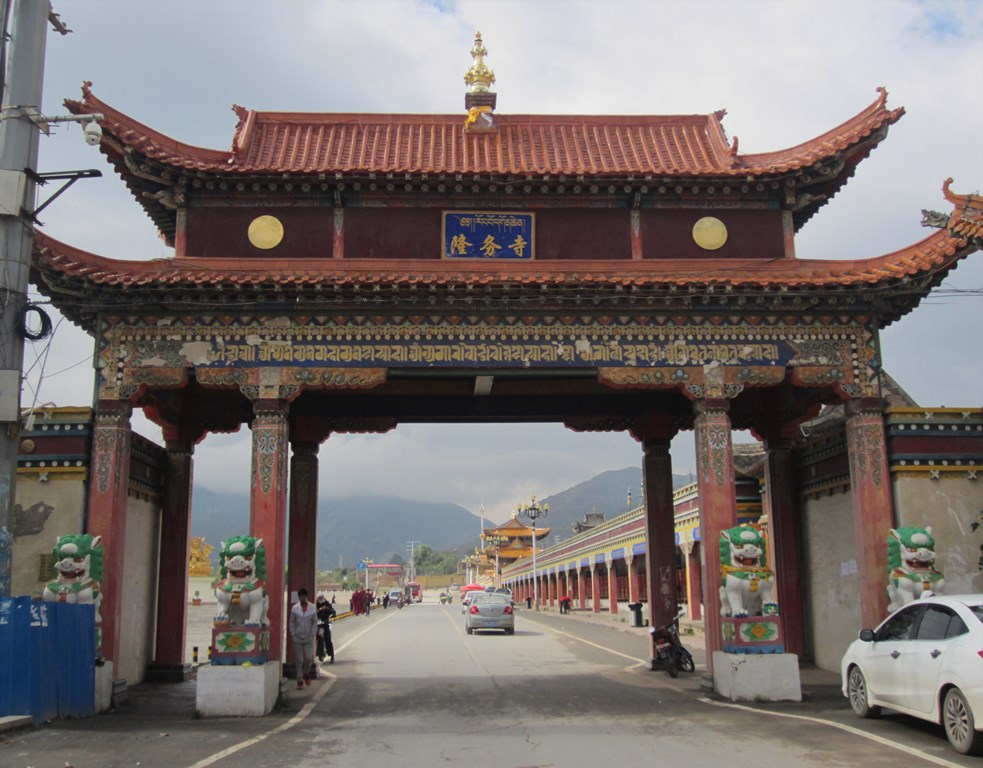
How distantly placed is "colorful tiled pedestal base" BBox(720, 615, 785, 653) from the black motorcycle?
4.24 meters

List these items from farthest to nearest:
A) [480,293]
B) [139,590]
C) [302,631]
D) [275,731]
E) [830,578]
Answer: [830,578] → [139,590] → [302,631] → [480,293] → [275,731]

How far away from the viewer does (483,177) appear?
16.3m

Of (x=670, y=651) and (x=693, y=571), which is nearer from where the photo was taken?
(x=670, y=651)

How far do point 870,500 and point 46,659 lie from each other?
1278 cm

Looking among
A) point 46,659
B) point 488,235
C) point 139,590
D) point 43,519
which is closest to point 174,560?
point 139,590

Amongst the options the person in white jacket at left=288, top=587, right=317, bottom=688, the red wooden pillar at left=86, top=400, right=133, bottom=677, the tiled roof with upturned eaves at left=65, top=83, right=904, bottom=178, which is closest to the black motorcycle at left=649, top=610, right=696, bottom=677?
the person in white jacket at left=288, top=587, right=317, bottom=688

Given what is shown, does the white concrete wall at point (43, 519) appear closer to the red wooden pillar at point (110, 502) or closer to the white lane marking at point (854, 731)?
the red wooden pillar at point (110, 502)

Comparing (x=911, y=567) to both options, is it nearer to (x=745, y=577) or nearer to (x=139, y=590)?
(x=745, y=577)

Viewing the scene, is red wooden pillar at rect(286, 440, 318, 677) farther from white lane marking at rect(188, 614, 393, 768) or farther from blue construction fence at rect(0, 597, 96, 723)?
blue construction fence at rect(0, 597, 96, 723)

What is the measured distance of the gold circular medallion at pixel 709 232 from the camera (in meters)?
17.0

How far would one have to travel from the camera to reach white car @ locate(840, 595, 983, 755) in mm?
9516

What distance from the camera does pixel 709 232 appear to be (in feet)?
56.0

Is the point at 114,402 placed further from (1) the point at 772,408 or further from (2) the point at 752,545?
(1) the point at 772,408

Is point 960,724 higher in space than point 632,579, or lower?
lower
